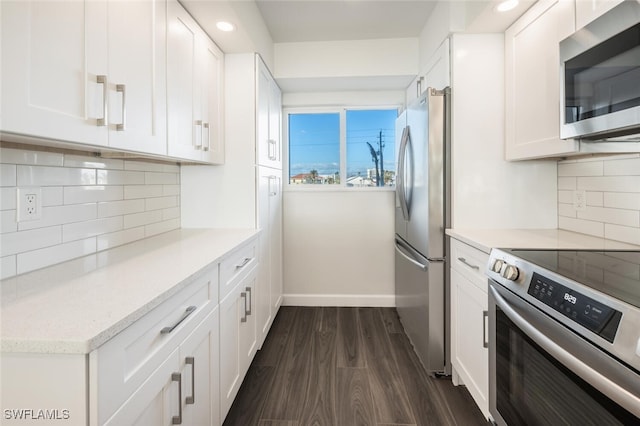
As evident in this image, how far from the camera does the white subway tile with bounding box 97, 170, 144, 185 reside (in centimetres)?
155

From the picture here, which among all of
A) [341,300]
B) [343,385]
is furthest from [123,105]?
[341,300]

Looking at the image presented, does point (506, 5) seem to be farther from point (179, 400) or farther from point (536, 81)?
point (179, 400)

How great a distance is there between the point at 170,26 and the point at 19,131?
103cm

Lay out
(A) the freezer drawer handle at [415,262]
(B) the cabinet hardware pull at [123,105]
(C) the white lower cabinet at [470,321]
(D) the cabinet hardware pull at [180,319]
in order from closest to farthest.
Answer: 1. (D) the cabinet hardware pull at [180,319]
2. (B) the cabinet hardware pull at [123,105]
3. (C) the white lower cabinet at [470,321]
4. (A) the freezer drawer handle at [415,262]

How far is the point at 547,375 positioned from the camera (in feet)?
3.21

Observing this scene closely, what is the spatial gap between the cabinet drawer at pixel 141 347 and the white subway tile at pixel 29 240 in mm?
582

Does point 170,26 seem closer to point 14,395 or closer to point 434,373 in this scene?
point 14,395

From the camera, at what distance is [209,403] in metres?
1.35

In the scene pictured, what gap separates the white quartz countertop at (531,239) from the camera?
1.49 metres

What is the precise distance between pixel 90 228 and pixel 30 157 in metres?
0.39

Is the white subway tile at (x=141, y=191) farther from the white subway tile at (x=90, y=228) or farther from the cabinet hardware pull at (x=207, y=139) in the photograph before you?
the cabinet hardware pull at (x=207, y=139)

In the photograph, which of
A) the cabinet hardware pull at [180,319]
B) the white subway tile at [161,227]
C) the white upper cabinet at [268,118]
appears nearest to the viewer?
the cabinet hardware pull at [180,319]

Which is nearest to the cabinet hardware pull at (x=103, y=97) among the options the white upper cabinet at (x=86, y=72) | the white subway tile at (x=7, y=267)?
the white upper cabinet at (x=86, y=72)

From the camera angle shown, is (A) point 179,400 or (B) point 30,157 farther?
(B) point 30,157
